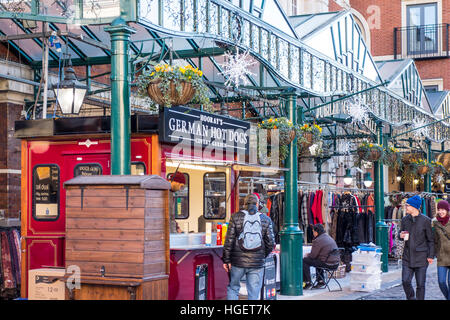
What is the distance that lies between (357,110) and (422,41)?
73.2 feet

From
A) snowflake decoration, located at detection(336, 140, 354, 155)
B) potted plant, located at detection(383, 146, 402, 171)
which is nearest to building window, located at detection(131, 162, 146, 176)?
potted plant, located at detection(383, 146, 402, 171)

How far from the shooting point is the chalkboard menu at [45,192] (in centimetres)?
1059

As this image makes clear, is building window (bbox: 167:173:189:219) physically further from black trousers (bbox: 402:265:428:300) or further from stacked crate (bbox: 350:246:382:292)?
stacked crate (bbox: 350:246:382:292)

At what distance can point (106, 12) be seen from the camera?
868cm

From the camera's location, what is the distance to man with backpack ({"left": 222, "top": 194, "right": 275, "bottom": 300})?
10000 mm

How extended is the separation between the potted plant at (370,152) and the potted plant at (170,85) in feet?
33.4

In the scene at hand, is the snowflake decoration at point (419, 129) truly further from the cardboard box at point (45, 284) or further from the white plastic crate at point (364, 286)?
the cardboard box at point (45, 284)

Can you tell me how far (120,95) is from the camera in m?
8.55

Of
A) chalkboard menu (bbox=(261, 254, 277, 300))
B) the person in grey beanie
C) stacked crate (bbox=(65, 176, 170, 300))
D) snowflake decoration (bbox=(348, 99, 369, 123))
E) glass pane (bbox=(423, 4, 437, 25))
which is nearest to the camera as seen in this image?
stacked crate (bbox=(65, 176, 170, 300))

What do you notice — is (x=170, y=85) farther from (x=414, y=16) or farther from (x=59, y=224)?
(x=414, y=16)

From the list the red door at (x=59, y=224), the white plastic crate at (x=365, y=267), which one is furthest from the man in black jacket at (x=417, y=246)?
the red door at (x=59, y=224)

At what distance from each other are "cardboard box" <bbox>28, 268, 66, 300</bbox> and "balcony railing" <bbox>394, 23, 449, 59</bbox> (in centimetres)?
3202

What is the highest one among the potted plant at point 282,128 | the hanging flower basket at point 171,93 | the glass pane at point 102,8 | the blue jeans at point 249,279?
the glass pane at point 102,8

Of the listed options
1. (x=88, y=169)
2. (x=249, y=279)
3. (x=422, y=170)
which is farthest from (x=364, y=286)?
(x=422, y=170)
